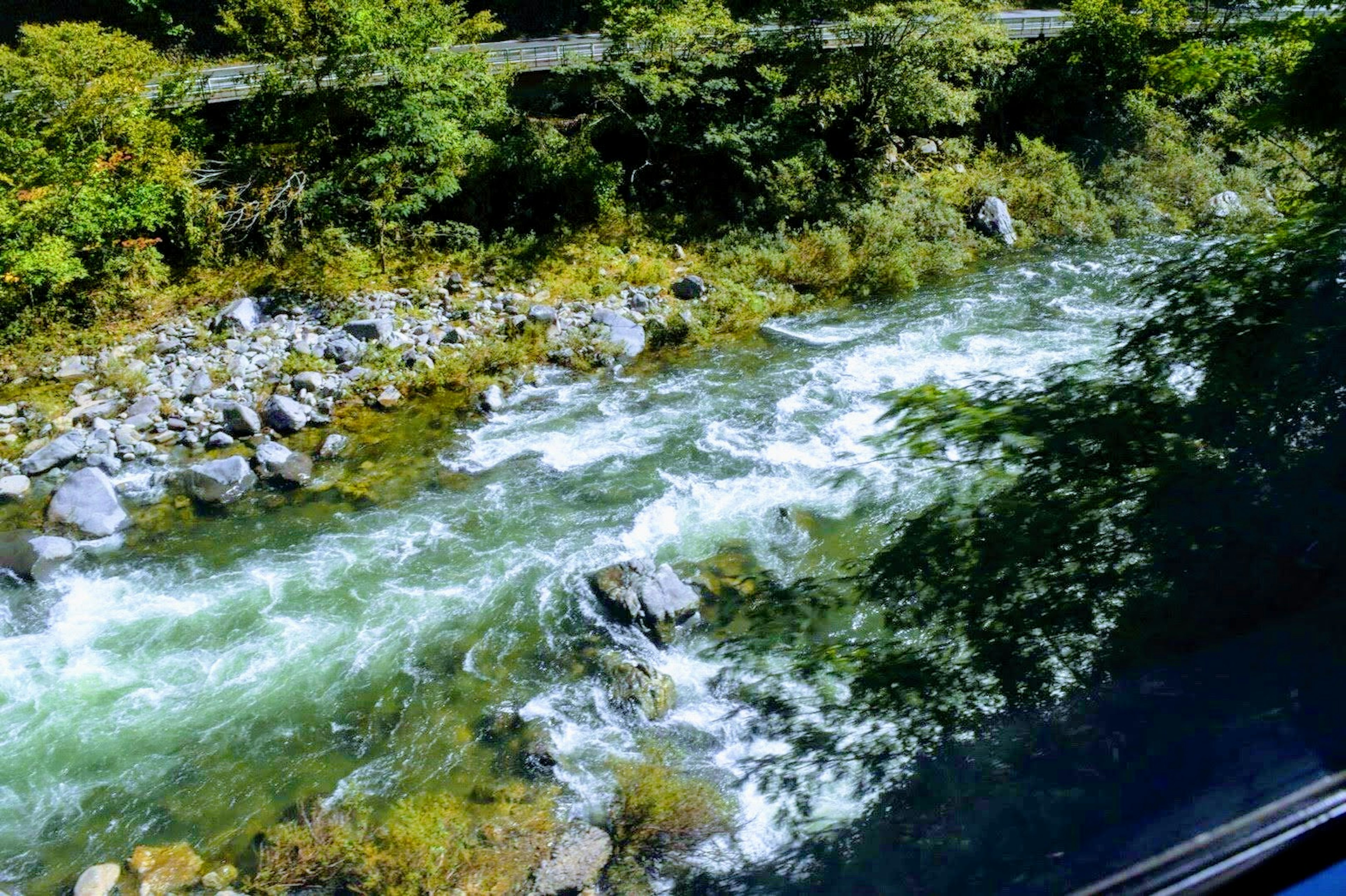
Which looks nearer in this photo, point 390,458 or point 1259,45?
point 1259,45

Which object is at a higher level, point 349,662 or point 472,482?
point 472,482

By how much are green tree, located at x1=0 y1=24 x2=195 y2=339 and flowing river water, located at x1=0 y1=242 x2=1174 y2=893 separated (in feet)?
19.3

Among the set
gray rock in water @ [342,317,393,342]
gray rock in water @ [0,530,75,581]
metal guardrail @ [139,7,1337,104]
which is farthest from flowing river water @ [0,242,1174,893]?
metal guardrail @ [139,7,1337,104]

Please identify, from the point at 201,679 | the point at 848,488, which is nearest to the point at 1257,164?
the point at 848,488

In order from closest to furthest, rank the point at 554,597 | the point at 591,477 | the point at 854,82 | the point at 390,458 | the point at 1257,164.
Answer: the point at 554,597 < the point at 591,477 < the point at 390,458 < the point at 854,82 < the point at 1257,164

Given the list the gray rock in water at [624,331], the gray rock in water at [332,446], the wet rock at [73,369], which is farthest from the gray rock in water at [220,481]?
the gray rock in water at [624,331]

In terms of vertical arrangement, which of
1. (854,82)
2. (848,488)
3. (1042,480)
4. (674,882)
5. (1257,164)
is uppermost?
(854,82)

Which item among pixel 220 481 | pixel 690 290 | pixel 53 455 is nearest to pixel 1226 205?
pixel 690 290

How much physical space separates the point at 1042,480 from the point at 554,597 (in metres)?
4.94

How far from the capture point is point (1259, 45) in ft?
27.7

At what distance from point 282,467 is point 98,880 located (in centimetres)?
575

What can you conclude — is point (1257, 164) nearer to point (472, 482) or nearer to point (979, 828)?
point (472, 482)

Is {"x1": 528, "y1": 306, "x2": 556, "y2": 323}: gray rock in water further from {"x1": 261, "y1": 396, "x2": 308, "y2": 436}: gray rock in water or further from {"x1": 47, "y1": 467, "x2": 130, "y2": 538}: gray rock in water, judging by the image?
{"x1": 47, "y1": 467, "x2": 130, "y2": 538}: gray rock in water

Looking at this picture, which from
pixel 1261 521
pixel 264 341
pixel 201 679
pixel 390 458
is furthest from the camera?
pixel 264 341
